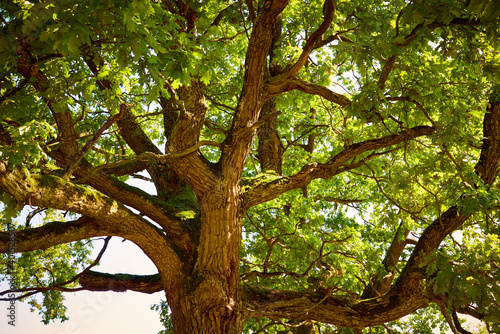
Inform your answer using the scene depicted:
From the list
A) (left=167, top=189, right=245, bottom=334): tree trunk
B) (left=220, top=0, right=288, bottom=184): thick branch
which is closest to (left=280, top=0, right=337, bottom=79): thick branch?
(left=220, top=0, right=288, bottom=184): thick branch

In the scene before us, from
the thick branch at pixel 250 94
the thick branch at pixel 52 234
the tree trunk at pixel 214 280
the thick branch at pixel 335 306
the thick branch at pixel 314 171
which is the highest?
the thick branch at pixel 250 94

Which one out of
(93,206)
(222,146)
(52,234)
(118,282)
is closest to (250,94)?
(222,146)

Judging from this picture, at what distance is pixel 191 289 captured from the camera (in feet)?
19.7

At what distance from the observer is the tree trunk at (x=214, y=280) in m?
5.95

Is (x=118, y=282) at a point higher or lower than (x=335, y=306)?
higher

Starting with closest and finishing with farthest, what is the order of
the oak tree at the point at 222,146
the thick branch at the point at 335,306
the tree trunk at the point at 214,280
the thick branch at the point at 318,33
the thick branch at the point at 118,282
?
1. the oak tree at the point at 222,146
2. the thick branch at the point at 318,33
3. the tree trunk at the point at 214,280
4. the thick branch at the point at 335,306
5. the thick branch at the point at 118,282

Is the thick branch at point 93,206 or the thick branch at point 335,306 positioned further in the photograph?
the thick branch at point 335,306

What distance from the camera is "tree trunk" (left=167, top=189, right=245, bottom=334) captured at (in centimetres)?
595

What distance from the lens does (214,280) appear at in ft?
19.8

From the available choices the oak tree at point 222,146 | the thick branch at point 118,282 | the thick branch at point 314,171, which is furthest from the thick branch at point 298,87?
the thick branch at point 118,282

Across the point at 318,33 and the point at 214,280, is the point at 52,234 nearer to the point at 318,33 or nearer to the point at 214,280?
the point at 214,280

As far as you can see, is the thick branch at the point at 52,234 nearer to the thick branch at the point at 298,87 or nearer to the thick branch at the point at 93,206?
the thick branch at the point at 93,206

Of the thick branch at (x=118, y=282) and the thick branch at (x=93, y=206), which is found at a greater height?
the thick branch at (x=93, y=206)

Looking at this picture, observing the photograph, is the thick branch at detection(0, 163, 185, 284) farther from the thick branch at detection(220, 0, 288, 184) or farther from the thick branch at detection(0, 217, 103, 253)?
the thick branch at detection(220, 0, 288, 184)
